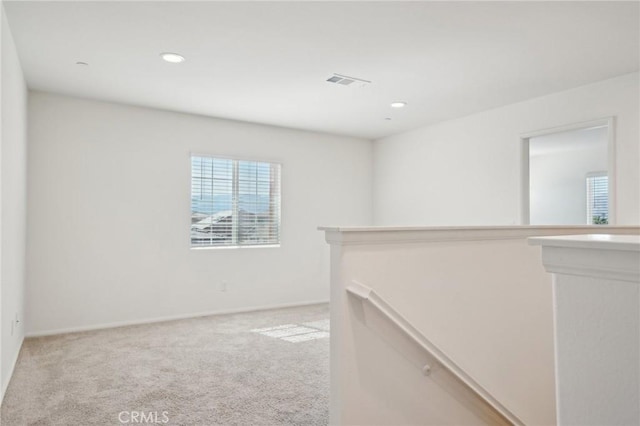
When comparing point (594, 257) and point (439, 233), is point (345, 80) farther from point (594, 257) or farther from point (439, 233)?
point (594, 257)

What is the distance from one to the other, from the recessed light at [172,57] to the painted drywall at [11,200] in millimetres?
1038

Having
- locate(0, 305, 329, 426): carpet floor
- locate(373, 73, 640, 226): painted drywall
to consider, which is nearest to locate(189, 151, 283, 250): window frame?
locate(0, 305, 329, 426): carpet floor

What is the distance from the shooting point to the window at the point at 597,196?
7.60m

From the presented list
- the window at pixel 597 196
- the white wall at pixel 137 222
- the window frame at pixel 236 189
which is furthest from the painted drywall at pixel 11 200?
the window at pixel 597 196

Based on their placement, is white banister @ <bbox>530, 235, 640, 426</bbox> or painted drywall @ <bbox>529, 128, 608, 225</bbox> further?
painted drywall @ <bbox>529, 128, 608, 225</bbox>

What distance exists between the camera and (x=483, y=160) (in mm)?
5125

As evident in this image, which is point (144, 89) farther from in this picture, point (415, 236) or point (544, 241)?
point (544, 241)

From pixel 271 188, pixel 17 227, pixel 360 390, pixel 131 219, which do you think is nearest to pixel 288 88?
pixel 271 188

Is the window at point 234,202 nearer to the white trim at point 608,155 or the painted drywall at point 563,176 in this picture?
the white trim at point 608,155

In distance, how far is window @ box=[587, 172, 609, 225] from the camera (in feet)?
24.9

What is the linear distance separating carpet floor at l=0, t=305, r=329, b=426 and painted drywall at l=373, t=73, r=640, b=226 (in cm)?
241

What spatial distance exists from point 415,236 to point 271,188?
3865mm

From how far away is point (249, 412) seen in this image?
2631mm

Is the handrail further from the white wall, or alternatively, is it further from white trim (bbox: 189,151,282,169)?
white trim (bbox: 189,151,282,169)
